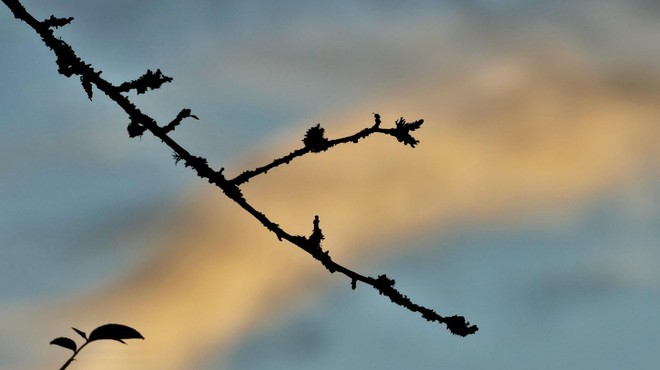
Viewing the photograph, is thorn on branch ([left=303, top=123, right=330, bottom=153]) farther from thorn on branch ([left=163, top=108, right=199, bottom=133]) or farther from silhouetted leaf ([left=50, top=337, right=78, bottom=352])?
silhouetted leaf ([left=50, top=337, right=78, bottom=352])

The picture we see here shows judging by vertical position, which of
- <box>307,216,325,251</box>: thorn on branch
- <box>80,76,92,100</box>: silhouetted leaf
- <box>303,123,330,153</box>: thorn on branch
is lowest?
<box>307,216,325,251</box>: thorn on branch

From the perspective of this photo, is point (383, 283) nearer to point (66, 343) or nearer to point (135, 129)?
point (135, 129)

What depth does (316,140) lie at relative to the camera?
13.3 feet

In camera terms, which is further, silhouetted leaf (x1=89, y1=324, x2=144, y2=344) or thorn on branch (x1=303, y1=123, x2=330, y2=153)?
thorn on branch (x1=303, y1=123, x2=330, y2=153)

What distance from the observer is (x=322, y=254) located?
12.9 feet

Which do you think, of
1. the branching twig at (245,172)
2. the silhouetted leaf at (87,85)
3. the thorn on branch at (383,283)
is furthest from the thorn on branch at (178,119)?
the thorn on branch at (383,283)

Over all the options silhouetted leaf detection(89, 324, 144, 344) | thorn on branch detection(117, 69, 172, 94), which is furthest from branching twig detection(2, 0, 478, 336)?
silhouetted leaf detection(89, 324, 144, 344)

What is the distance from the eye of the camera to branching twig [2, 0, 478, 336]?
3.87 metres

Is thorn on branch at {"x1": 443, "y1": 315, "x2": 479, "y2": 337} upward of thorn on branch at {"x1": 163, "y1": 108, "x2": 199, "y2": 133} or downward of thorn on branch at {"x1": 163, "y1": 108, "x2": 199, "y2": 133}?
downward

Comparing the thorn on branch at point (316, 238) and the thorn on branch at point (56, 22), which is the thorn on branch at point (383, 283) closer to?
the thorn on branch at point (316, 238)

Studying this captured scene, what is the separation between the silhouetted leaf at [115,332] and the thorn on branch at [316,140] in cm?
203

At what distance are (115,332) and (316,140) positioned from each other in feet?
6.82

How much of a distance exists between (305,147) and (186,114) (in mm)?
727

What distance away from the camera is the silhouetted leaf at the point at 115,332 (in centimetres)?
213
